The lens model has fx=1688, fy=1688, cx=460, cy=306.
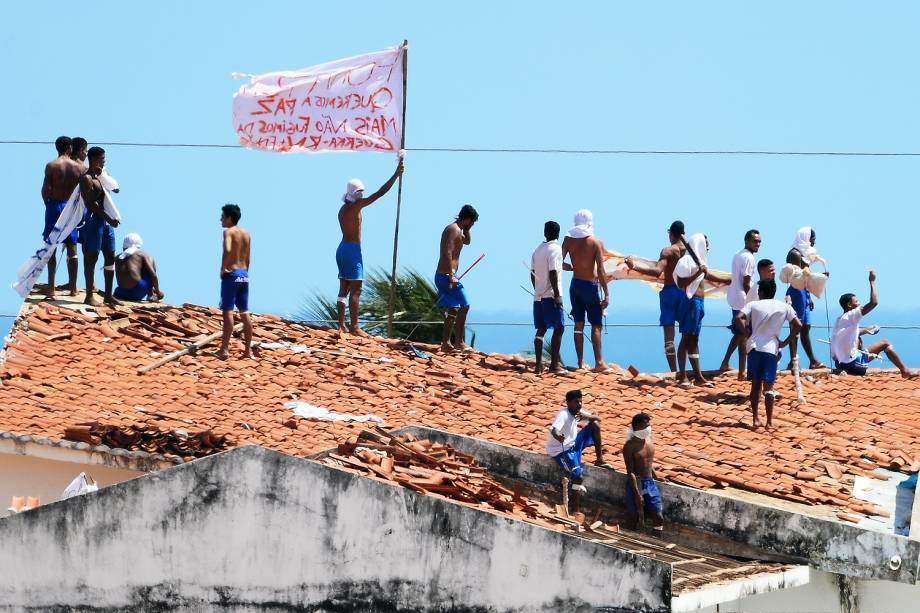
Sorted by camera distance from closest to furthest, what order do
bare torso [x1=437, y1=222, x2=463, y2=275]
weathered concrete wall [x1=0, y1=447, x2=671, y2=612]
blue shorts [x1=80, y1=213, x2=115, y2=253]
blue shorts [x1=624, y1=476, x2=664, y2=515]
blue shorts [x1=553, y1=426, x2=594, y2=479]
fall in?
weathered concrete wall [x1=0, y1=447, x2=671, y2=612] → blue shorts [x1=624, y1=476, x2=664, y2=515] → blue shorts [x1=553, y1=426, x2=594, y2=479] → blue shorts [x1=80, y1=213, x2=115, y2=253] → bare torso [x1=437, y1=222, x2=463, y2=275]

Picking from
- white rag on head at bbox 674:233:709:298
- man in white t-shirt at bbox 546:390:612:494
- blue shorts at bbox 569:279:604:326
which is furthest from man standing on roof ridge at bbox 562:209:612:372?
man in white t-shirt at bbox 546:390:612:494

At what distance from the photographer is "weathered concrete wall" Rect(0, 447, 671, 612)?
10789mm

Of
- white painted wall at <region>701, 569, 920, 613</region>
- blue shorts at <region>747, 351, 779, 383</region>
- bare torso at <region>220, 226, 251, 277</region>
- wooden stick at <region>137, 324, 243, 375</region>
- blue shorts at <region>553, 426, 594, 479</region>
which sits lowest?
white painted wall at <region>701, 569, 920, 613</region>

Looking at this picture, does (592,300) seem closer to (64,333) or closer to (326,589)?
(64,333)

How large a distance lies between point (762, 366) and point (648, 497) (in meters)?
2.81

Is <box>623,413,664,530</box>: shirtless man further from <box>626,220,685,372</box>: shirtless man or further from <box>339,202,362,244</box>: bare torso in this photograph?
<box>339,202,362,244</box>: bare torso

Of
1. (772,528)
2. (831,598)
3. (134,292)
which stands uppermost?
(134,292)

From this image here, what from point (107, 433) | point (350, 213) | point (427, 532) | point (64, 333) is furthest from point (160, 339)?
point (427, 532)

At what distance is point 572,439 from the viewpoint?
1311 cm

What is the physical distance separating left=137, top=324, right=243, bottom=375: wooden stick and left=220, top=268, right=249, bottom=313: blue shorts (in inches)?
24.6

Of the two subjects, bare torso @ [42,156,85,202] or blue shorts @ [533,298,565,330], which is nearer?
blue shorts @ [533,298,565,330]

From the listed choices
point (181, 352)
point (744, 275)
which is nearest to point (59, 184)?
point (181, 352)

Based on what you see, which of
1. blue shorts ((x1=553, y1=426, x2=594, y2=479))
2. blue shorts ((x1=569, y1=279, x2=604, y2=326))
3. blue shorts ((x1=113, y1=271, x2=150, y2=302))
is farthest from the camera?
blue shorts ((x1=113, y1=271, x2=150, y2=302))

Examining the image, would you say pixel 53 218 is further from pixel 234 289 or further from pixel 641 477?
pixel 641 477
